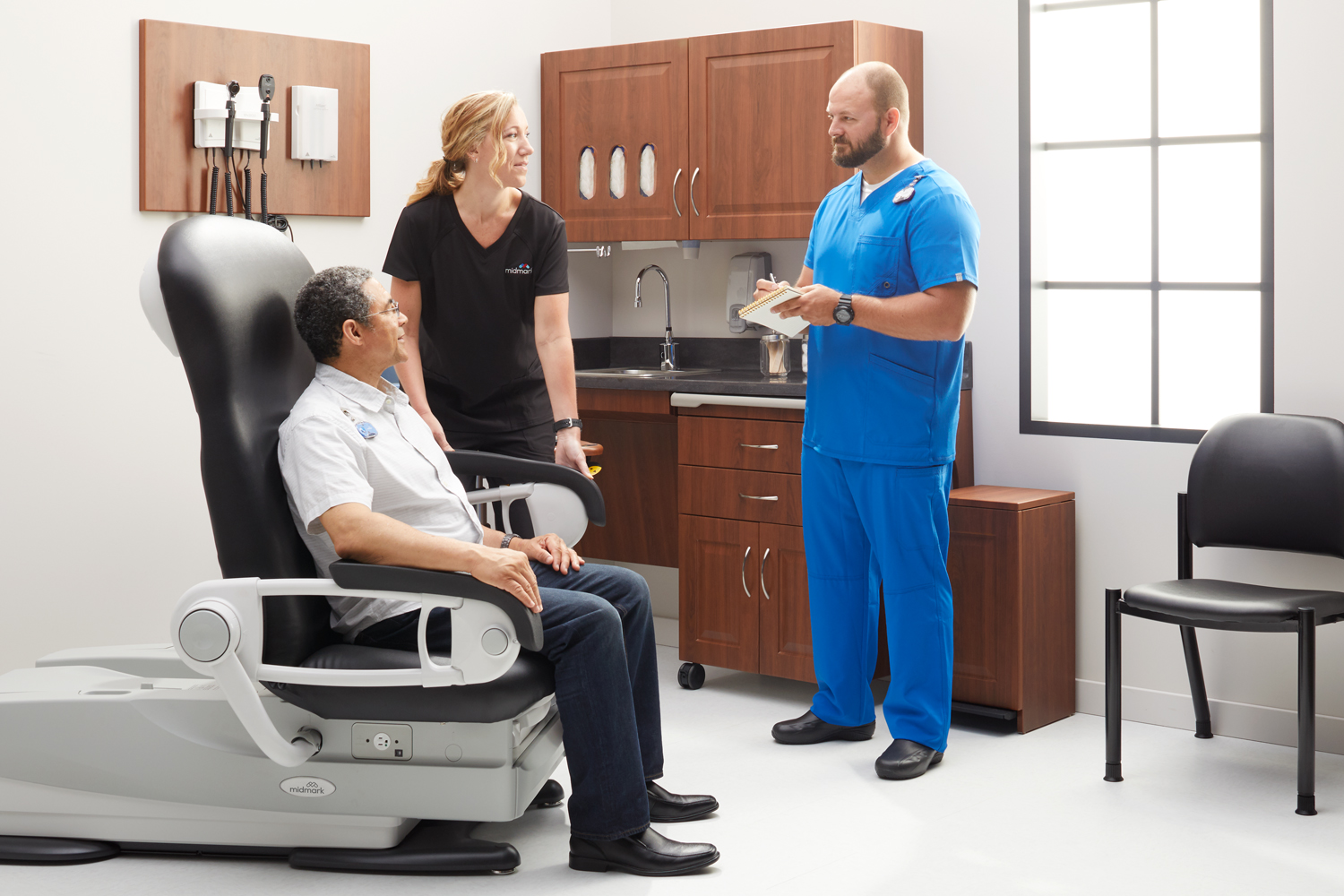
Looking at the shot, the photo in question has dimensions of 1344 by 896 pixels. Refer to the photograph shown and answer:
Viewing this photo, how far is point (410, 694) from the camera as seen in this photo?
2.48 meters

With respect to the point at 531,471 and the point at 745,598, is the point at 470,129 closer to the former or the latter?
the point at 531,471

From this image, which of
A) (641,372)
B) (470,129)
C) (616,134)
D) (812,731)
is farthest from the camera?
(641,372)

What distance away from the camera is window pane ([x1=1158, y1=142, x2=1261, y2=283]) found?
361 cm

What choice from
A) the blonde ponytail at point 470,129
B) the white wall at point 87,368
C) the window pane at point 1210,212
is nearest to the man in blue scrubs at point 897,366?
the blonde ponytail at point 470,129

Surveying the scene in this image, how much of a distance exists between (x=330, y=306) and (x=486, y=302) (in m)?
0.73

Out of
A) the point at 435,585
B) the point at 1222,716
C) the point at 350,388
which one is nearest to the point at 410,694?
the point at 435,585

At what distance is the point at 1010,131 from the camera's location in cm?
387

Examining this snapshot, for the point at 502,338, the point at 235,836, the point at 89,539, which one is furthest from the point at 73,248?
the point at 235,836

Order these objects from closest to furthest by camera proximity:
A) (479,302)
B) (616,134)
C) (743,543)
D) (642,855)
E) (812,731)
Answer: (642,855), (479,302), (812,731), (743,543), (616,134)

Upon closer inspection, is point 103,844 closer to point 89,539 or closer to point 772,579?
point 89,539

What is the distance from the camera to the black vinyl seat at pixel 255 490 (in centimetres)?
246

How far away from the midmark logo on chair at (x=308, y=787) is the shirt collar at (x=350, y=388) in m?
0.71

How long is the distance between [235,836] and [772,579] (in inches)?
66.8

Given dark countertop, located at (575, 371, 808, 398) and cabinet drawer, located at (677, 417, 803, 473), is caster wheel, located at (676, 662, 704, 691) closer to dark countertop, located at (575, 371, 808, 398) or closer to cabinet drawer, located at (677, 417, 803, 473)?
cabinet drawer, located at (677, 417, 803, 473)
